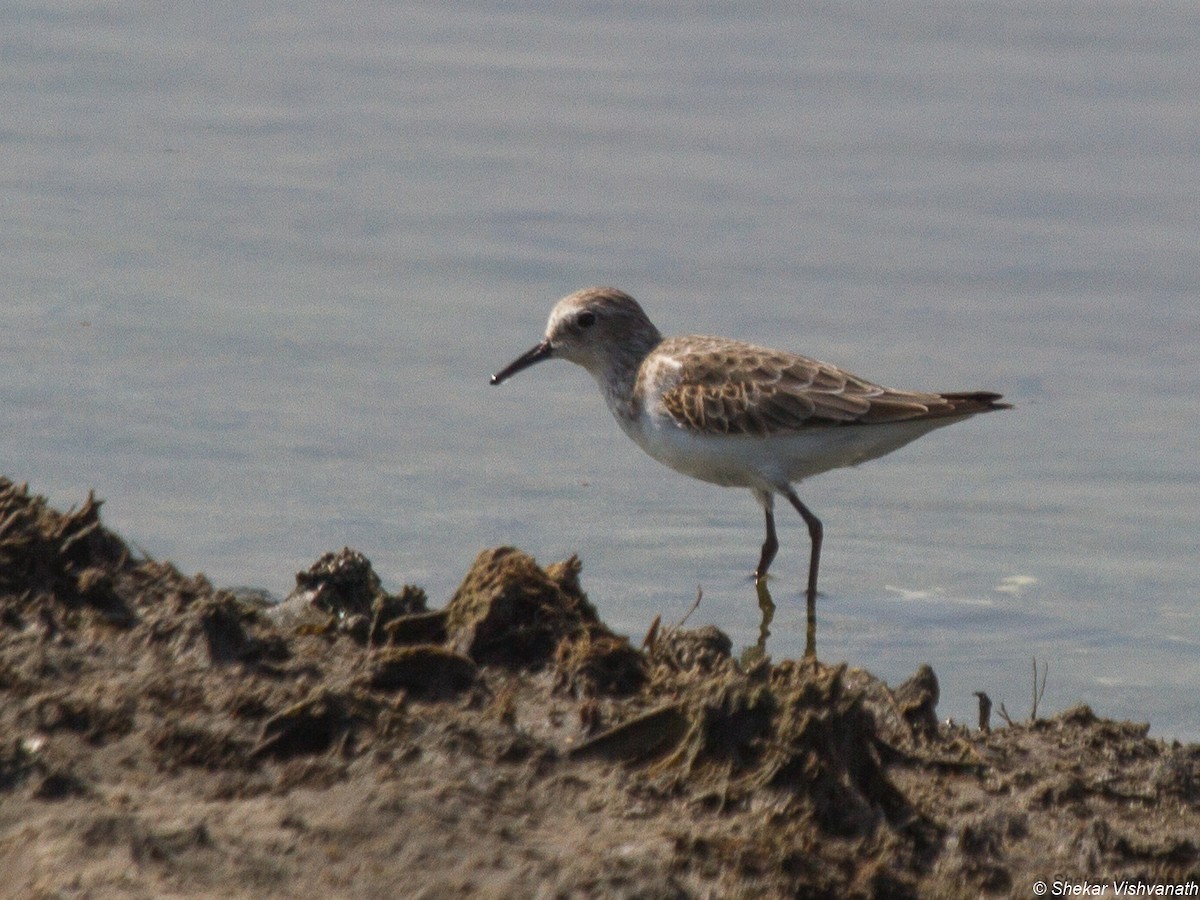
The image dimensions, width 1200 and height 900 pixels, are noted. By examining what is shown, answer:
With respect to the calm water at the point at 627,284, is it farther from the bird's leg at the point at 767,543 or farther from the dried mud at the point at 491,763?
the dried mud at the point at 491,763

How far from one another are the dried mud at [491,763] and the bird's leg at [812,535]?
2478 millimetres

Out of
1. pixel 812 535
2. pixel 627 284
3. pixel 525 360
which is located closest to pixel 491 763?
pixel 812 535

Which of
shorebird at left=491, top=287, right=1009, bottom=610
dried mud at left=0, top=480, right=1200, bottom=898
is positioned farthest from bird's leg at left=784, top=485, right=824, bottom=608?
dried mud at left=0, top=480, right=1200, bottom=898

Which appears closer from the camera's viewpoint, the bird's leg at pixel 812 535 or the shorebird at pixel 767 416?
the bird's leg at pixel 812 535

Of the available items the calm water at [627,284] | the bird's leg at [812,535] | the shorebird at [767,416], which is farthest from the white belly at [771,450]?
the calm water at [627,284]

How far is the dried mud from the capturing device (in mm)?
3486

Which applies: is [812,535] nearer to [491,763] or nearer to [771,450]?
[771,450]

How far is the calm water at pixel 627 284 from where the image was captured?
24.4ft

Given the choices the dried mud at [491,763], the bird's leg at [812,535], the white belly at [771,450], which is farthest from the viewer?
the white belly at [771,450]

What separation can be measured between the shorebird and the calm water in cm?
30

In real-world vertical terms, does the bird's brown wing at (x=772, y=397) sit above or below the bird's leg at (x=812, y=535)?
above

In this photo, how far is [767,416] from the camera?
7.89 metres

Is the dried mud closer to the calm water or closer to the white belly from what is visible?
the calm water

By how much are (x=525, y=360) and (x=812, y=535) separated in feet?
5.30
